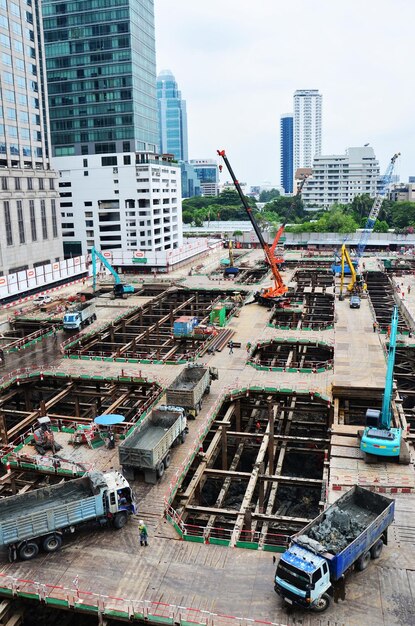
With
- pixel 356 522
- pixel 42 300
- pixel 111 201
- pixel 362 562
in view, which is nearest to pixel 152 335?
pixel 42 300

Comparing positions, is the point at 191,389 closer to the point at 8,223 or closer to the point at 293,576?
the point at 293,576

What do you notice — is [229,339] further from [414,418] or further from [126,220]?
[126,220]

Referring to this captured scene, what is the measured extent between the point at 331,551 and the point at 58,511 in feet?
38.1

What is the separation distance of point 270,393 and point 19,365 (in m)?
24.0

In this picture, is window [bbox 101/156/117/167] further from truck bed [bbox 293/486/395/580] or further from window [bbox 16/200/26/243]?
truck bed [bbox 293/486/395/580]

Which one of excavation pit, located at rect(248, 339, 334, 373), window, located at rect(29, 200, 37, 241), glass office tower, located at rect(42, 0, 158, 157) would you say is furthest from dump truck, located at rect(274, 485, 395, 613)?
glass office tower, located at rect(42, 0, 158, 157)

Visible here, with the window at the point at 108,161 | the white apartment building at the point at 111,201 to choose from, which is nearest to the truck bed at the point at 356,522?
the white apartment building at the point at 111,201

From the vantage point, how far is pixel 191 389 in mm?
37031

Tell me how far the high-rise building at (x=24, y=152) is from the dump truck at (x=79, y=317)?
32346 millimetres

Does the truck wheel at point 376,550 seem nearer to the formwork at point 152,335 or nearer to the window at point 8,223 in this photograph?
the formwork at point 152,335

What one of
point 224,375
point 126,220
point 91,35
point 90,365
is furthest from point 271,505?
point 91,35

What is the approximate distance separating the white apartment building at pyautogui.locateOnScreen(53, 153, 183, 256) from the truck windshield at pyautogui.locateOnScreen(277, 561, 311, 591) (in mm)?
111530

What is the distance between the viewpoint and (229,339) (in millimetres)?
56562

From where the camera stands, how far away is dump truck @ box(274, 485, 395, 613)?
1998cm
